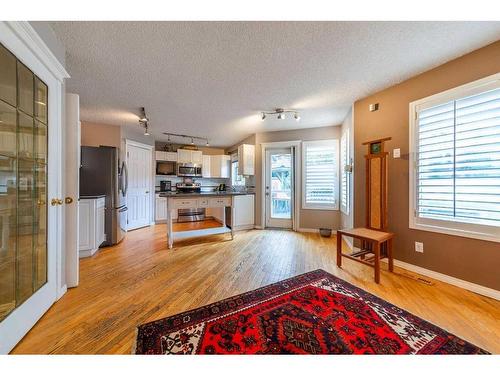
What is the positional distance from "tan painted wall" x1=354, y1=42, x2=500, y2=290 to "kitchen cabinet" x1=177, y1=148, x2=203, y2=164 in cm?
435

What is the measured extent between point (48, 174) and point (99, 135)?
3129 mm

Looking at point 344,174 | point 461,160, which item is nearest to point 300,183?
point 344,174

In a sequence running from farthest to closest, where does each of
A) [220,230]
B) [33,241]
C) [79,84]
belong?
[220,230], [79,84], [33,241]

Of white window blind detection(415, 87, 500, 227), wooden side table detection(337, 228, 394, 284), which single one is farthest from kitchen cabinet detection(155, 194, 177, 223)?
white window blind detection(415, 87, 500, 227)

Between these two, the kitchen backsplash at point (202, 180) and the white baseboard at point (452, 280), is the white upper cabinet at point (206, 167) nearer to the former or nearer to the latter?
the kitchen backsplash at point (202, 180)

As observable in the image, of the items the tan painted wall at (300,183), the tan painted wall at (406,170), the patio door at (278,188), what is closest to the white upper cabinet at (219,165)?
the tan painted wall at (300,183)

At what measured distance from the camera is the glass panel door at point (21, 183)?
1.30 m

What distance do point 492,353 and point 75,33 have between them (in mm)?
3835

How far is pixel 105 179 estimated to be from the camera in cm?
335

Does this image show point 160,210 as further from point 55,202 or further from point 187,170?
point 55,202
